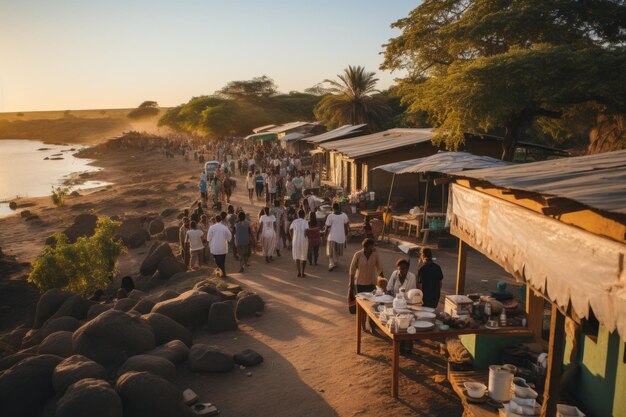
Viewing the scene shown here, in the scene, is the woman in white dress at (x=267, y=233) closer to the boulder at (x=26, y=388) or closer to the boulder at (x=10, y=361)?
the boulder at (x=10, y=361)

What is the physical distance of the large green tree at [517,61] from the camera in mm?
13969

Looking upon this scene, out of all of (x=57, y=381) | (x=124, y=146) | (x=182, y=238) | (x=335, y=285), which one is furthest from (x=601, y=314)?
(x=124, y=146)

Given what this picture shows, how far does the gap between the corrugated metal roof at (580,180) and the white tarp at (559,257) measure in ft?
1.17

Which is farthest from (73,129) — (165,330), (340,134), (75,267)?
(165,330)

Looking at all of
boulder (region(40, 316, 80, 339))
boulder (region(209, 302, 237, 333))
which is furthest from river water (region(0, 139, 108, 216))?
boulder (region(209, 302, 237, 333))

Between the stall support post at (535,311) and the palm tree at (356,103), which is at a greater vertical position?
the palm tree at (356,103)

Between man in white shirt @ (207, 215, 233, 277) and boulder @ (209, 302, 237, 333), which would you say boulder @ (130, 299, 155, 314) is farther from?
man in white shirt @ (207, 215, 233, 277)

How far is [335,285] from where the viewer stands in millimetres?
11344

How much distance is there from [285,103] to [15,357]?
73.7m

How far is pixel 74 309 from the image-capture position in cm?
1055

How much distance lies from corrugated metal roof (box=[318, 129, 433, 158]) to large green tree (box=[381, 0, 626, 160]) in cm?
143

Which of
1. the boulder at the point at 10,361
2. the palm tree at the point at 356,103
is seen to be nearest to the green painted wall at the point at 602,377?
the boulder at the point at 10,361

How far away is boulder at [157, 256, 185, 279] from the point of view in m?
13.7

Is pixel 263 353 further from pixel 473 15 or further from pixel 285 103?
pixel 285 103
